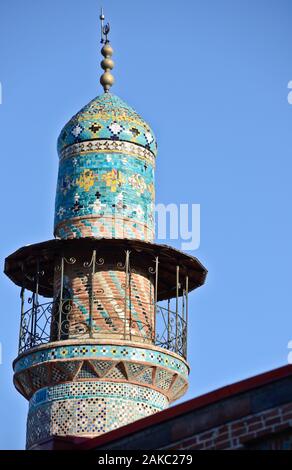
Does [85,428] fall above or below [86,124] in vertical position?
below

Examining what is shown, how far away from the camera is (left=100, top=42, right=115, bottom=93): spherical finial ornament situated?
20.9m

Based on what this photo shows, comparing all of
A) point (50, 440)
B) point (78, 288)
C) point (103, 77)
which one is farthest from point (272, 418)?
point (103, 77)

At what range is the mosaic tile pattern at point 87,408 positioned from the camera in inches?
682

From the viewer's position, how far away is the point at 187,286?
19266 mm

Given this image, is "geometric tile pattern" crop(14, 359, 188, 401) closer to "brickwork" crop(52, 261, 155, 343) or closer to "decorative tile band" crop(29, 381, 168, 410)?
"decorative tile band" crop(29, 381, 168, 410)

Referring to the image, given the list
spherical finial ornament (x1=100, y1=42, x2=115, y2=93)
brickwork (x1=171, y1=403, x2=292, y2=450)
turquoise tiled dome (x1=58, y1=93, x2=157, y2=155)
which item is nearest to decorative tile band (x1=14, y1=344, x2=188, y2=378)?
turquoise tiled dome (x1=58, y1=93, x2=157, y2=155)

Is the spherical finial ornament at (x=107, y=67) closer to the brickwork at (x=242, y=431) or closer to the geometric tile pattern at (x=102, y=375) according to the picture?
the geometric tile pattern at (x=102, y=375)

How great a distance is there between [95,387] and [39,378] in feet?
3.26

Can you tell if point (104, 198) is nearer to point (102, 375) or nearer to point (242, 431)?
point (102, 375)

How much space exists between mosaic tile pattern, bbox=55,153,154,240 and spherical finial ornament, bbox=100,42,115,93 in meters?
1.94

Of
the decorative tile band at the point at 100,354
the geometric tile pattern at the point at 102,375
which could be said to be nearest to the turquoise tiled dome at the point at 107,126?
the decorative tile band at the point at 100,354

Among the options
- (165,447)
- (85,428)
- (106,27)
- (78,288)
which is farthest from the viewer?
(106,27)

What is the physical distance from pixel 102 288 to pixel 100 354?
1266 millimetres
